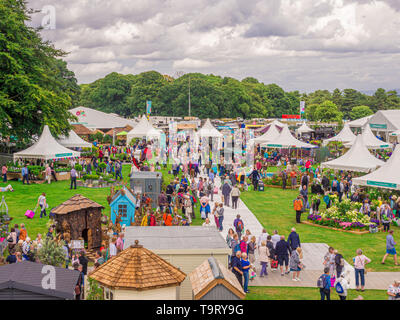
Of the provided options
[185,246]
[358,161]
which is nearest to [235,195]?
[358,161]

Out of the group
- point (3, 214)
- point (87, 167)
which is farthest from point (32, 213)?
point (87, 167)

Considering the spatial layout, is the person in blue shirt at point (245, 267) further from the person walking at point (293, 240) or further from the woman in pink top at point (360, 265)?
the woman in pink top at point (360, 265)

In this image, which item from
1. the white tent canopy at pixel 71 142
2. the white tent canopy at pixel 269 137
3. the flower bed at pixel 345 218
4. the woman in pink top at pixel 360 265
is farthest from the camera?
the white tent canopy at pixel 269 137

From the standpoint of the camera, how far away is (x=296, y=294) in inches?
472

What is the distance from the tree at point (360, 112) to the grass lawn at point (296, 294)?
312 ft

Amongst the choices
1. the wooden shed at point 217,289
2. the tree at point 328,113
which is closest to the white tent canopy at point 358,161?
the wooden shed at point 217,289

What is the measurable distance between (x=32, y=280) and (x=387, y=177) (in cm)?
1705

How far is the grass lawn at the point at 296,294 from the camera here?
38.6 ft

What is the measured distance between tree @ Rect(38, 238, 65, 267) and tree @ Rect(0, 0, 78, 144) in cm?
1778

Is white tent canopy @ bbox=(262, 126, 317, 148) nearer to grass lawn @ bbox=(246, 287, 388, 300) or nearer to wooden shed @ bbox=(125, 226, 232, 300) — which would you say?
grass lawn @ bbox=(246, 287, 388, 300)

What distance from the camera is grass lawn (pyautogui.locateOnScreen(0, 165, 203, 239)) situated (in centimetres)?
1878

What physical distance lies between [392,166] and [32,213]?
1583 cm

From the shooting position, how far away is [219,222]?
17.7 meters
